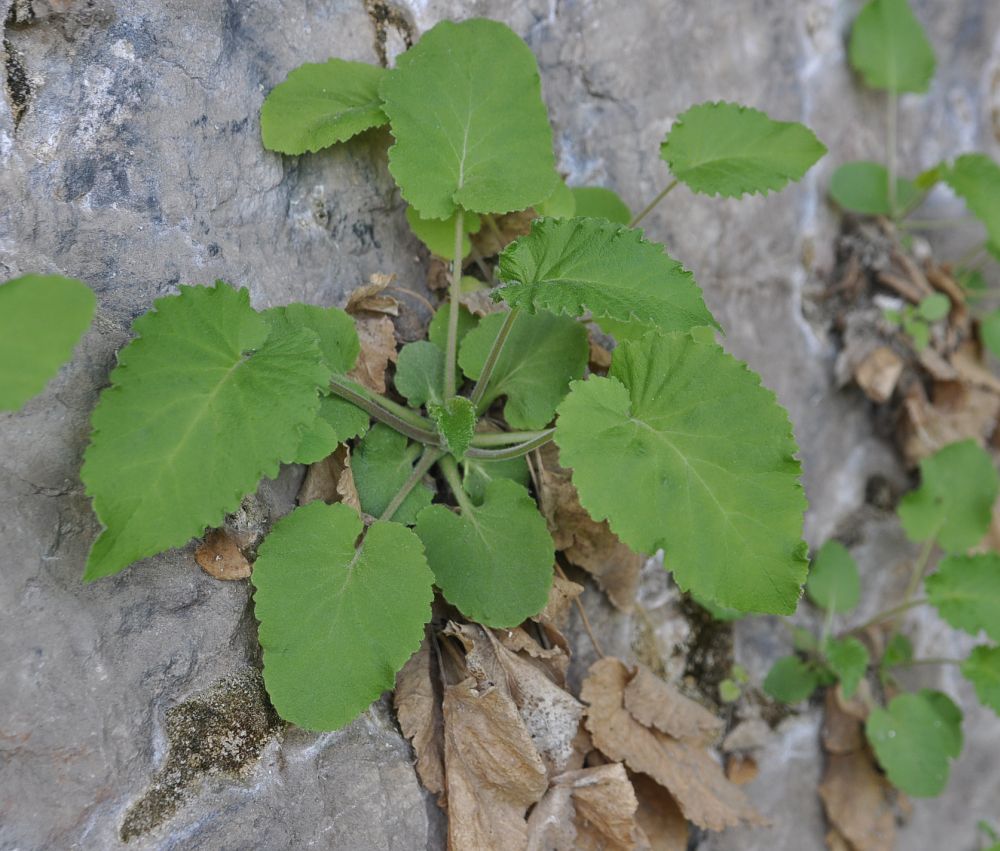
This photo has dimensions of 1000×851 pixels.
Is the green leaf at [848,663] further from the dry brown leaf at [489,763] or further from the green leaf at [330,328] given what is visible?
the green leaf at [330,328]

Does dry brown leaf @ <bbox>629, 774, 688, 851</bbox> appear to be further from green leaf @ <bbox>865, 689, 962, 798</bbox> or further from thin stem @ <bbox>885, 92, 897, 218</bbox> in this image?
thin stem @ <bbox>885, 92, 897, 218</bbox>

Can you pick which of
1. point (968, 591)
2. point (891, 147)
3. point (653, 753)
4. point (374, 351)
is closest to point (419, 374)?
point (374, 351)

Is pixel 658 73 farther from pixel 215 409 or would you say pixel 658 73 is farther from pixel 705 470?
pixel 215 409

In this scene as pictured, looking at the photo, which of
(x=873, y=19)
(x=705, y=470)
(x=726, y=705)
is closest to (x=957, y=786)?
(x=726, y=705)

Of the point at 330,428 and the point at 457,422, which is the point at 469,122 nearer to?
the point at 457,422

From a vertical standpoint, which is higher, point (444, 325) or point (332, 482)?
point (444, 325)

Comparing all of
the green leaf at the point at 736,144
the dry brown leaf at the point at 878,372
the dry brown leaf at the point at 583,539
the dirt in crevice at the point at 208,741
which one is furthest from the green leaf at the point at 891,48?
the dirt in crevice at the point at 208,741
